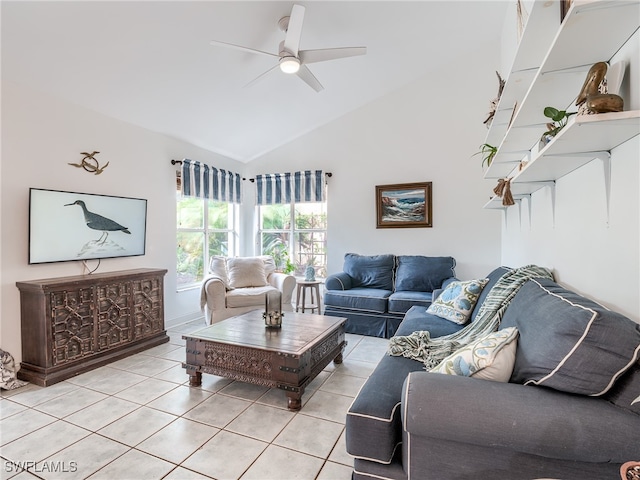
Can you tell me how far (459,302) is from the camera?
2.76 m

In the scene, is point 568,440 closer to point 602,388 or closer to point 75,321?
point 602,388

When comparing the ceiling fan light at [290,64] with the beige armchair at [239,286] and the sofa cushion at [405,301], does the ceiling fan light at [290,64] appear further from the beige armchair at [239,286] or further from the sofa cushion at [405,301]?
the sofa cushion at [405,301]

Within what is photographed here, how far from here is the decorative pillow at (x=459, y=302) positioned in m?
2.70

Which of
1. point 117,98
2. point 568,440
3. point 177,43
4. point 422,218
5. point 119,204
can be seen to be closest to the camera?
Answer: point 568,440

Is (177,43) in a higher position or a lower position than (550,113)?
higher

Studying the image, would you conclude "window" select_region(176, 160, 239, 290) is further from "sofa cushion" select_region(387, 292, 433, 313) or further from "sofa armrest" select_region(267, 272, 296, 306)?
"sofa cushion" select_region(387, 292, 433, 313)

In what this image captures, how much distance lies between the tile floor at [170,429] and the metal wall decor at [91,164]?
1932mm

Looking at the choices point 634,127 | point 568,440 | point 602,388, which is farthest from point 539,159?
point 568,440

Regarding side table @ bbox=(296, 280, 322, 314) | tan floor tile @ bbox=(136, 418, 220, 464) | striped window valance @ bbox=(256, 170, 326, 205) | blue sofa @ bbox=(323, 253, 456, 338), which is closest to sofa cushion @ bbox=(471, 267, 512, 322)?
blue sofa @ bbox=(323, 253, 456, 338)

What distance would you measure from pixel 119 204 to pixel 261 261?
6.17 feet

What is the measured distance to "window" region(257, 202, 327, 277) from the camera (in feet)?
16.9

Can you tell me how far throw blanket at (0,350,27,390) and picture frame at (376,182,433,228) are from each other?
4098 mm

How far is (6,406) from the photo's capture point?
226 cm

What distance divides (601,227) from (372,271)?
2.94 metres
